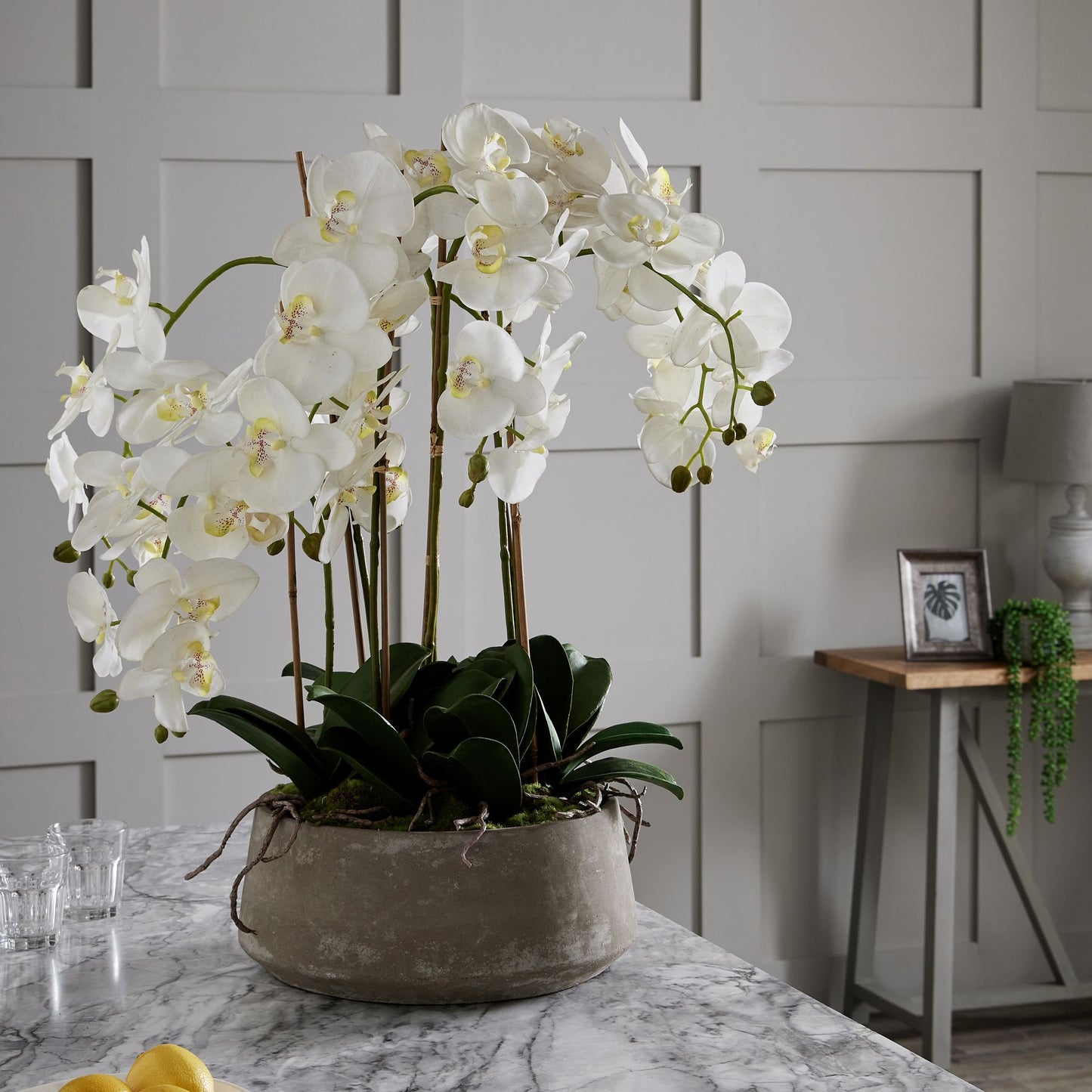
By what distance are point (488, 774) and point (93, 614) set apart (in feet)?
0.95

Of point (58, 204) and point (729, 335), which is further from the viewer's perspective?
point (58, 204)

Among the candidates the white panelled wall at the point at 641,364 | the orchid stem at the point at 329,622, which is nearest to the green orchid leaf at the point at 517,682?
the orchid stem at the point at 329,622

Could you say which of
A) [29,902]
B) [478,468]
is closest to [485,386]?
[478,468]

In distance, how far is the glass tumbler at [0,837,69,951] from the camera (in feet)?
3.66

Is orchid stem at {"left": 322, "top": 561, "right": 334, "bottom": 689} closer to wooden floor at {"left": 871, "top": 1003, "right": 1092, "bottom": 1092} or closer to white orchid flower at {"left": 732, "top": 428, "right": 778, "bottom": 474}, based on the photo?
white orchid flower at {"left": 732, "top": 428, "right": 778, "bottom": 474}

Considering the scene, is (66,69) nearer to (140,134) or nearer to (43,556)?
(140,134)

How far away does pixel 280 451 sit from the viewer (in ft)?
2.45

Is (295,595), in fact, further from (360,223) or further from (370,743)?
(360,223)

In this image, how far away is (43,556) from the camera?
8.34ft

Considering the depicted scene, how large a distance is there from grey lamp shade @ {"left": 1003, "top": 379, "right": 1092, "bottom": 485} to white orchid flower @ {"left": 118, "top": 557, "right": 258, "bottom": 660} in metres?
2.37

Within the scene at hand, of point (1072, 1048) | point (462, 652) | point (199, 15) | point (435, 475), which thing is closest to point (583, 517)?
point (462, 652)

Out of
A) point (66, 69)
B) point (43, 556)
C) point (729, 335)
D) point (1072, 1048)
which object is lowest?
point (1072, 1048)

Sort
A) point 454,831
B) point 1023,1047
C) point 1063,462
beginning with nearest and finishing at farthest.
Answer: point 454,831 → point 1063,462 → point 1023,1047

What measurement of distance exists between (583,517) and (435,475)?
189 centimetres
